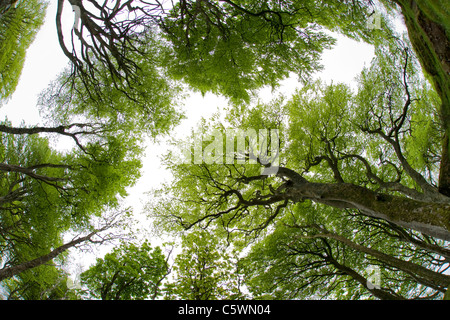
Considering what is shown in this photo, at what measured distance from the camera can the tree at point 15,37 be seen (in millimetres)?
6094

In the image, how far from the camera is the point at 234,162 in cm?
852

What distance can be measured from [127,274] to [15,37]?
30.3 ft

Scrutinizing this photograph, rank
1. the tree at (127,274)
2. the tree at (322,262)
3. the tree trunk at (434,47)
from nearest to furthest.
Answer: the tree trunk at (434,47) → the tree at (322,262) → the tree at (127,274)

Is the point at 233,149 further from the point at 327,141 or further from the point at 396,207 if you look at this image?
the point at 396,207

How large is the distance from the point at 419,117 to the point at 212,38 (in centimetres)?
713

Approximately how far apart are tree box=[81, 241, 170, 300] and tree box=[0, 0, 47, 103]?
23.6ft

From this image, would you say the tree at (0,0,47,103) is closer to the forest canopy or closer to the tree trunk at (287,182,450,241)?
the forest canopy

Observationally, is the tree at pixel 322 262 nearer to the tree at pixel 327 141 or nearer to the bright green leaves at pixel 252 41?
the tree at pixel 327 141

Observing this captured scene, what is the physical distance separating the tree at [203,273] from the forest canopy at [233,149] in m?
0.05

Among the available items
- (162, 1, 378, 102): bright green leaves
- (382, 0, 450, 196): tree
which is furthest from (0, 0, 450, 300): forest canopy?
(382, 0, 450, 196): tree

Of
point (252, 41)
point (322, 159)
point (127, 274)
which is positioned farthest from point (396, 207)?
point (127, 274)

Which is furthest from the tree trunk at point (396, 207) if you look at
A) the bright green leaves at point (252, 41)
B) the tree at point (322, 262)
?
the bright green leaves at point (252, 41)
